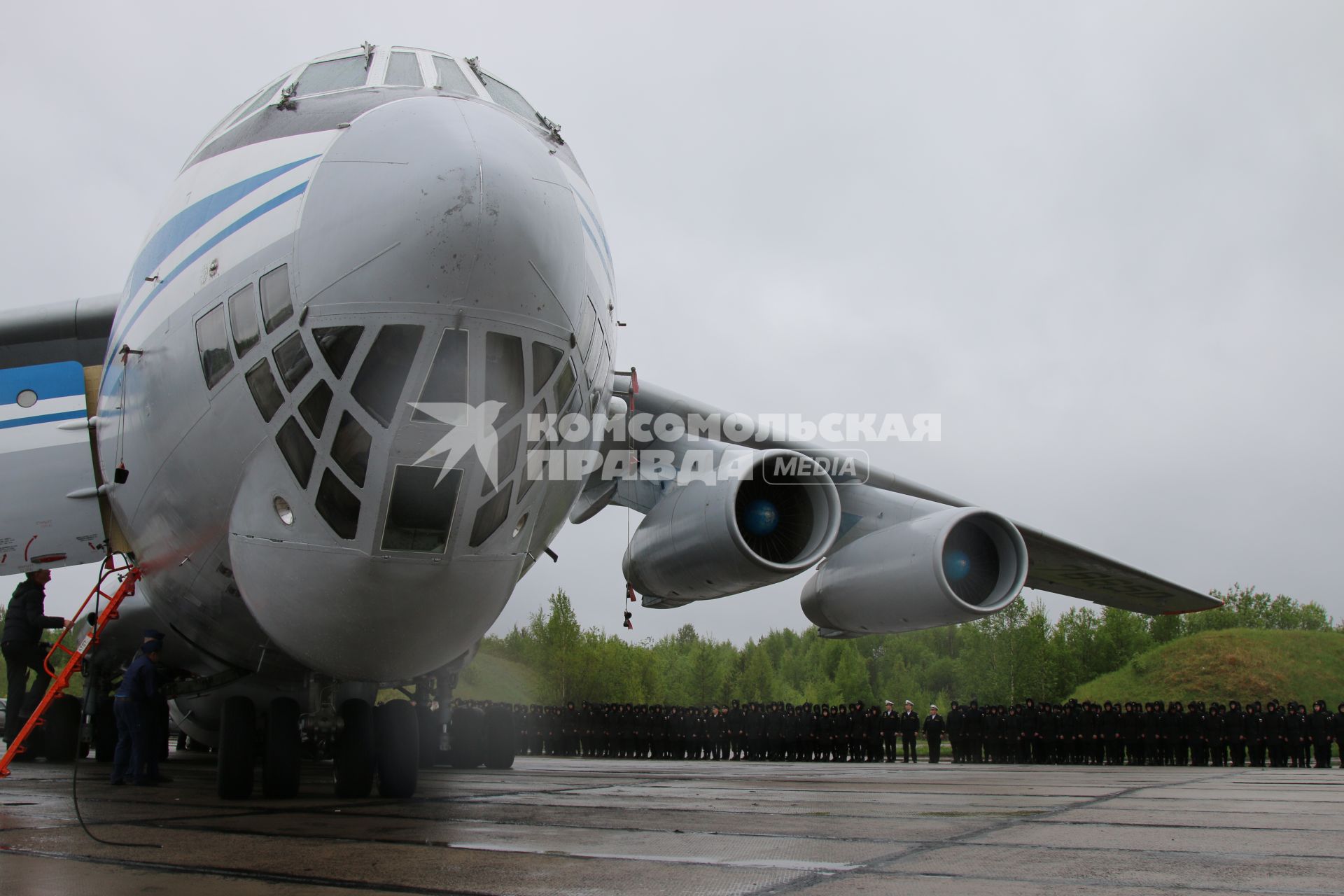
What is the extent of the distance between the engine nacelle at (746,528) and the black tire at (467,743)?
398 centimetres

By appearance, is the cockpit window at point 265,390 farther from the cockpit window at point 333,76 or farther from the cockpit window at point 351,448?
the cockpit window at point 333,76

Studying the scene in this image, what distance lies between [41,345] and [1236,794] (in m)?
10.1

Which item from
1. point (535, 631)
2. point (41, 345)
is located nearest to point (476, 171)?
point (41, 345)

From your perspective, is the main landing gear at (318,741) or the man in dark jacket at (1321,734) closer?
the main landing gear at (318,741)

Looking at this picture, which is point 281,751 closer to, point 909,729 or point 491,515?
point 491,515

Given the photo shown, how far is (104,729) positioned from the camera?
1166 cm

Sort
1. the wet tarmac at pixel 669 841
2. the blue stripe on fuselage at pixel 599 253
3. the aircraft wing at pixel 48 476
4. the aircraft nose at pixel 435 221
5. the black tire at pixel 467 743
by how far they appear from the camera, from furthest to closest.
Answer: the black tire at pixel 467 743 < the aircraft wing at pixel 48 476 < the blue stripe on fuselage at pixel 599 253 < the aircraft nose at pixel 435 221 < the wet tarmac at pixel 669 841

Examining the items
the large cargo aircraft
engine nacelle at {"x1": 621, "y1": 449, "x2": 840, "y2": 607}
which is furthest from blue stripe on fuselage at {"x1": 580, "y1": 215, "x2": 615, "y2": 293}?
engine nacelle at {"x1": 621, "y1": 449, "x2": 840, "y2": 607}

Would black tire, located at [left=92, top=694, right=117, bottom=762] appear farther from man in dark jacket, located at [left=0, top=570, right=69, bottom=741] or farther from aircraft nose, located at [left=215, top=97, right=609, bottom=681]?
aircraft nose, located at [left=215, top=97, right=609, bottom=681]

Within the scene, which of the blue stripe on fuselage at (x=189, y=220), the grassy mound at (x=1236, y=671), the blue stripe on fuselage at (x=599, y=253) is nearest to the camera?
the blue stripe on fuselage at (x=189, y=220)

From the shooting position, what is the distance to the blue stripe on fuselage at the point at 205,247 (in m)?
4.67

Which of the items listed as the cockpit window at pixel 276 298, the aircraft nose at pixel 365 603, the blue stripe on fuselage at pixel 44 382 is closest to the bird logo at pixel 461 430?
the aircraft nose at pixel 365 603

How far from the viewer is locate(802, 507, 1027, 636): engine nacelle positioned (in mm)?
8766

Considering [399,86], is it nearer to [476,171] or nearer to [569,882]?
[476,171]
